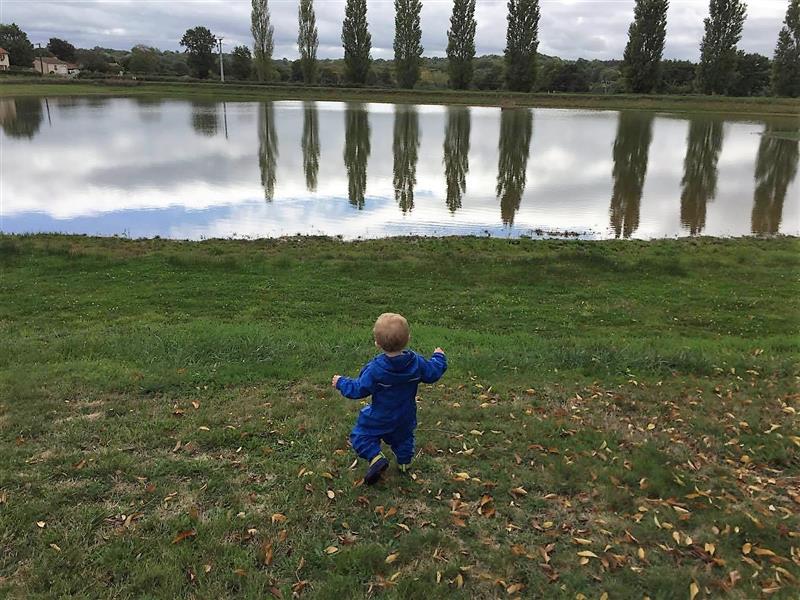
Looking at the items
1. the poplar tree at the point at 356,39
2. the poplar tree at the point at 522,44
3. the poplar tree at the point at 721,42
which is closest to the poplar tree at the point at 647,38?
the poplar tree at the point at 721,42

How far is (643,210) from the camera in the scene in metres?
20.3

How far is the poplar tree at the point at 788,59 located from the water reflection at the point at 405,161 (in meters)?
53.4

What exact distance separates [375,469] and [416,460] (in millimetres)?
545

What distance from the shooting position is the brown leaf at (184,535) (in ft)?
12.6

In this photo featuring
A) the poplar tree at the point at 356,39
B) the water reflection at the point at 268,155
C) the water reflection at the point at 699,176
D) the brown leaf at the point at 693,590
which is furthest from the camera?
the poplar tree at the point at 356,39

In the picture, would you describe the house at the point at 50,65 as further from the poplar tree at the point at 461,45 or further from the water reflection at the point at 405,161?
the water reflection at the point at 405,161

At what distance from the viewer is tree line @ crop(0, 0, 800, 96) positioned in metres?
A: 73.7

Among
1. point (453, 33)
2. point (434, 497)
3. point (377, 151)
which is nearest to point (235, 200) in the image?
point (377, 151)

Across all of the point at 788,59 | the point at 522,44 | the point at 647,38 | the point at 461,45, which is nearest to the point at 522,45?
the point at 522,44

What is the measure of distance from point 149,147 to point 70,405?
27144 millimetres

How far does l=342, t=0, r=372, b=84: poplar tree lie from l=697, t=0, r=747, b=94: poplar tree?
149 feet

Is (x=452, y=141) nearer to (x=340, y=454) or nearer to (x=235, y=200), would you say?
(x=235, y=200)

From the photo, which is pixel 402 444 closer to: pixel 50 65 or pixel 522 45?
pixel 522 45

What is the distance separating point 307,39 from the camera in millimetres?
89250
